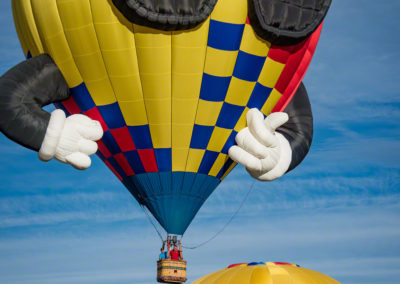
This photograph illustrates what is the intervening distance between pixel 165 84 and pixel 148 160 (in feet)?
3.99

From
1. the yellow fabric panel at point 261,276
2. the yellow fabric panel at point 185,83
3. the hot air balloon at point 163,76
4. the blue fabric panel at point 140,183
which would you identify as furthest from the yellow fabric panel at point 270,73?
the yellow fabric panel at point 261,276

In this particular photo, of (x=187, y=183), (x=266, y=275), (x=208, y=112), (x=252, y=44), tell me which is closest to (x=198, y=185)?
(x=187, y=183)

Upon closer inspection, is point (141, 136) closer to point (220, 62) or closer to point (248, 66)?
point (220, 62)

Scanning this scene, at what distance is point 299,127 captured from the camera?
14242 mm

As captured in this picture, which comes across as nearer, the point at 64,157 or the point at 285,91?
the point at 64,157

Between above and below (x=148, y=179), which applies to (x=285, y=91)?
above

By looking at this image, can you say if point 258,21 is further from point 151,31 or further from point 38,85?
point 38,85

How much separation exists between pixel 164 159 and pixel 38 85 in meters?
2.00

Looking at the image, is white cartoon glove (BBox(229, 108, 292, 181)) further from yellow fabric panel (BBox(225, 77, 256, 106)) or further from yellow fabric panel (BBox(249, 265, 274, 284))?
yellow fabric panel (BBox(249, 265, 274, 284))

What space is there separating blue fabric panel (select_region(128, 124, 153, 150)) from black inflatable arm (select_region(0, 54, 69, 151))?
39.8 inches

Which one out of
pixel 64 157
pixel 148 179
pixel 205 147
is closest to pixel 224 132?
pixel 205 147

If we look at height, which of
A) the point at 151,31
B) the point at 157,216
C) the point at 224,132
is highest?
the point at 151,31

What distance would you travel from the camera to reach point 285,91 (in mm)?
13570

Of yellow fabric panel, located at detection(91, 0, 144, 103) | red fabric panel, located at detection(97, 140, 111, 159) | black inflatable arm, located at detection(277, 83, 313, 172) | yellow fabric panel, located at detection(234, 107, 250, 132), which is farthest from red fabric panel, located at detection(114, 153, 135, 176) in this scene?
black inflatable arm, located at detection(277, 83, 313, 172)
